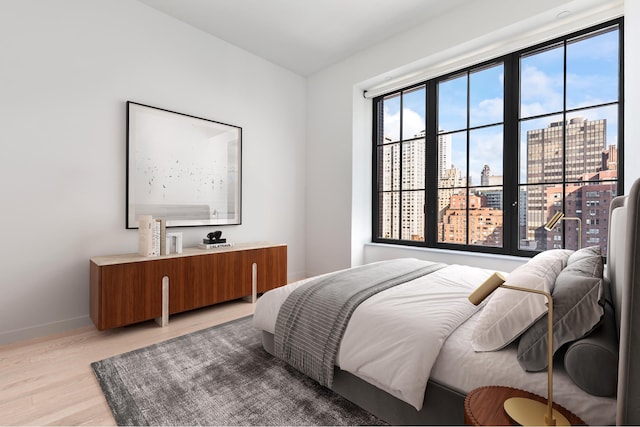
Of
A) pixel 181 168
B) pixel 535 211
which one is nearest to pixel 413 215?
pixel 535 211

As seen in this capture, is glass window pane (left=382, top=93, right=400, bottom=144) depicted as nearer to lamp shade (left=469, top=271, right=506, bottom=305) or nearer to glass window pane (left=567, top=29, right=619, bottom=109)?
glass window pane (left=567, top=29, right=619, bottom=109)

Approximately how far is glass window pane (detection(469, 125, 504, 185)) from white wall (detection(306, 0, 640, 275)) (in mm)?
756

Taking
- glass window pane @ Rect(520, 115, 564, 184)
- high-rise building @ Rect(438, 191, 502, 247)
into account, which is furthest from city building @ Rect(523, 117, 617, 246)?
high-rise building @ Rect(438, 191, 502, 247)

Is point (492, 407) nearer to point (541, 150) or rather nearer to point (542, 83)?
point (541, 150)

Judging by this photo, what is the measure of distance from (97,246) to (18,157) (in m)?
0.90

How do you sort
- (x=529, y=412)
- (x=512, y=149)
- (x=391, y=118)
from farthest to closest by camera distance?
(x=391, y=118) < (x=512, y=149) < (x=529, y=412)

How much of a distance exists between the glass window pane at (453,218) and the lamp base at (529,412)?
105 inches

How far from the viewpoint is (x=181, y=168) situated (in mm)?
3270

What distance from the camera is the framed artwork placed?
2.97 m

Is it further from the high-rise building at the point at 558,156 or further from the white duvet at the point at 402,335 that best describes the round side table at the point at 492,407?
the high-rise building at the point at 558,156

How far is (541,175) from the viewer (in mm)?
2943

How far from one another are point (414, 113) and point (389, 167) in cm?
74

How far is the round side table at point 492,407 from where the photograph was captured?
3.02 ft

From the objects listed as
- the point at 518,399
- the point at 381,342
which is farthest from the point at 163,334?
the point at 518,399
